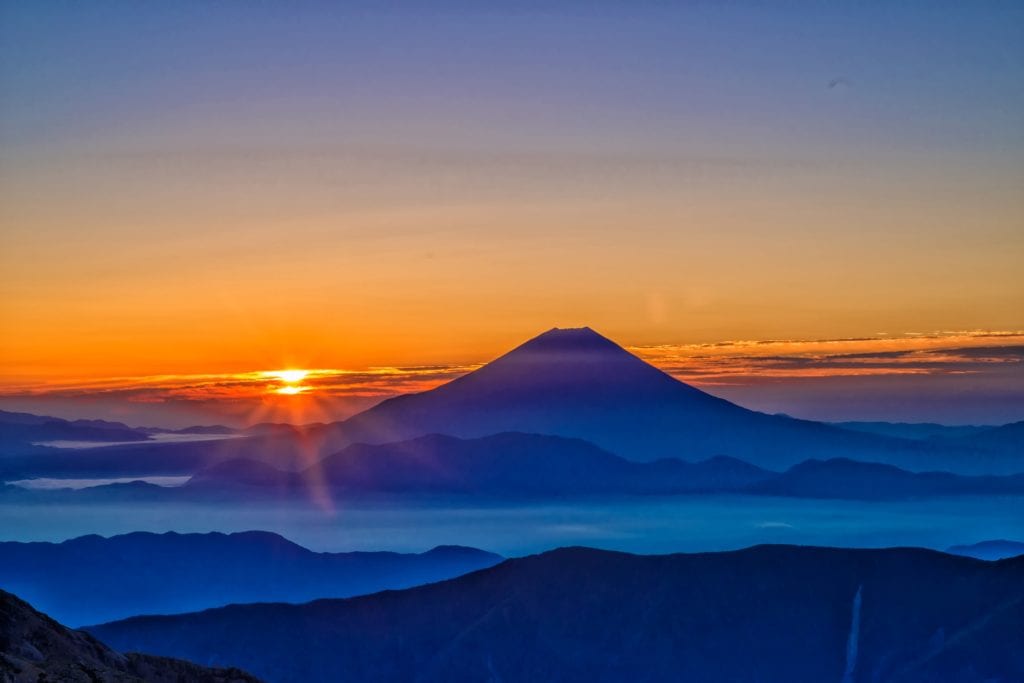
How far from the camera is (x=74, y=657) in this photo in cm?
5234

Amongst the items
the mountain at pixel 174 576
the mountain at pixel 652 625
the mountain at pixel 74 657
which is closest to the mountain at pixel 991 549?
the mountain at pixel 652 625

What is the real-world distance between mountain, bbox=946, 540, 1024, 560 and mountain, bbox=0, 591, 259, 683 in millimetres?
146156

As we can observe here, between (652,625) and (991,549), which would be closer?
(652,625)

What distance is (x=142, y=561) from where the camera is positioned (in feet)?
650

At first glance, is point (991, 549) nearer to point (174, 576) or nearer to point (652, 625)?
point (652, 625)

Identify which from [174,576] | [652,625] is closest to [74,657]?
[652,625]

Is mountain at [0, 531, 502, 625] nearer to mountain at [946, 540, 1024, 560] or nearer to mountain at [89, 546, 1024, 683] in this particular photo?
mountain at [89, 546, 1024, 683]

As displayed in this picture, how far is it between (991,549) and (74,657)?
161 meters

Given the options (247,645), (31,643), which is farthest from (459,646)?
(31,643)

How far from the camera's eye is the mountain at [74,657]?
46.0 meters

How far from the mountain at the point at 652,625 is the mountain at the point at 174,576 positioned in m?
25.3

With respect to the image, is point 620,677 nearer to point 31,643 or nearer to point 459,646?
point 459,646

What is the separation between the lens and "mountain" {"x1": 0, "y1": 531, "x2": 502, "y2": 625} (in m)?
185

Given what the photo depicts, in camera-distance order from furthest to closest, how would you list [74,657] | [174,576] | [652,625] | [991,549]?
[174,576] → [991,549] → [652,625] → [74,657]
